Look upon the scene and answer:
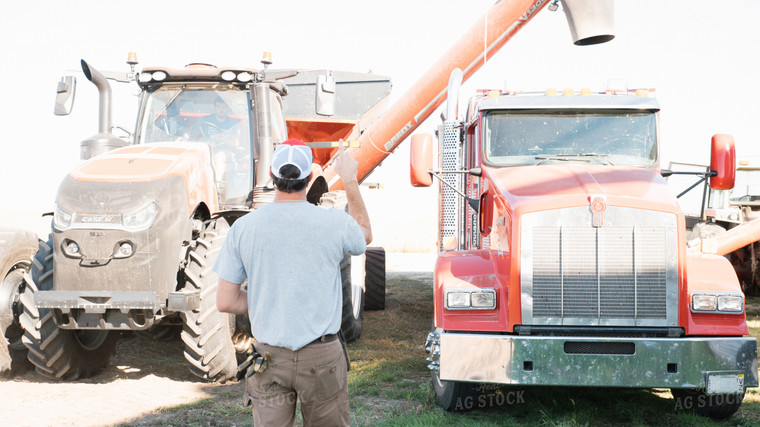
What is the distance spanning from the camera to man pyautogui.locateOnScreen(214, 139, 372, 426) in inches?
115

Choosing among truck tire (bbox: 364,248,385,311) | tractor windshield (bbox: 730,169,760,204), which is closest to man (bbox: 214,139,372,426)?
truck tire (bbox: 364,248,385,311)

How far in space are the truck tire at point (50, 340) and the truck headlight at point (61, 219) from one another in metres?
0.49

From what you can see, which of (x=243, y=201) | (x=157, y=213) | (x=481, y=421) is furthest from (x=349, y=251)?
(x=243, y=201)

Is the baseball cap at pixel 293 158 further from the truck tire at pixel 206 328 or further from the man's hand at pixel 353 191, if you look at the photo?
the truck tire at pixel 206 328

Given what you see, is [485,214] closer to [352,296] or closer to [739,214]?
[352,296]

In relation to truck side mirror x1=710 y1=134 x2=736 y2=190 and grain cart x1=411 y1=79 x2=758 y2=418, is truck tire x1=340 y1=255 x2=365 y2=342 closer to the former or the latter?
grain cart x1=411 y1=79 x2=758 y2=418

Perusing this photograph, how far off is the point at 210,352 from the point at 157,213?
1189mm

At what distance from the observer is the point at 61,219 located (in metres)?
5.46

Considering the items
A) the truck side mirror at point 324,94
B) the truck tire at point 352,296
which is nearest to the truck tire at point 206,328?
the truck tire at point 352,296

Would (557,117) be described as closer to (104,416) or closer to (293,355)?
(293,355)

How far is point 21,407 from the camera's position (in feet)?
17.2

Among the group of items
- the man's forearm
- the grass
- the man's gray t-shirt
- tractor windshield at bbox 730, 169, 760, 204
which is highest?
tractor windshield at bbox 730, 169, 760, 204

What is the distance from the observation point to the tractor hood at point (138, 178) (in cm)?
548

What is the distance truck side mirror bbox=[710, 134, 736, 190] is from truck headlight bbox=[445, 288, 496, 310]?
2.26 m
